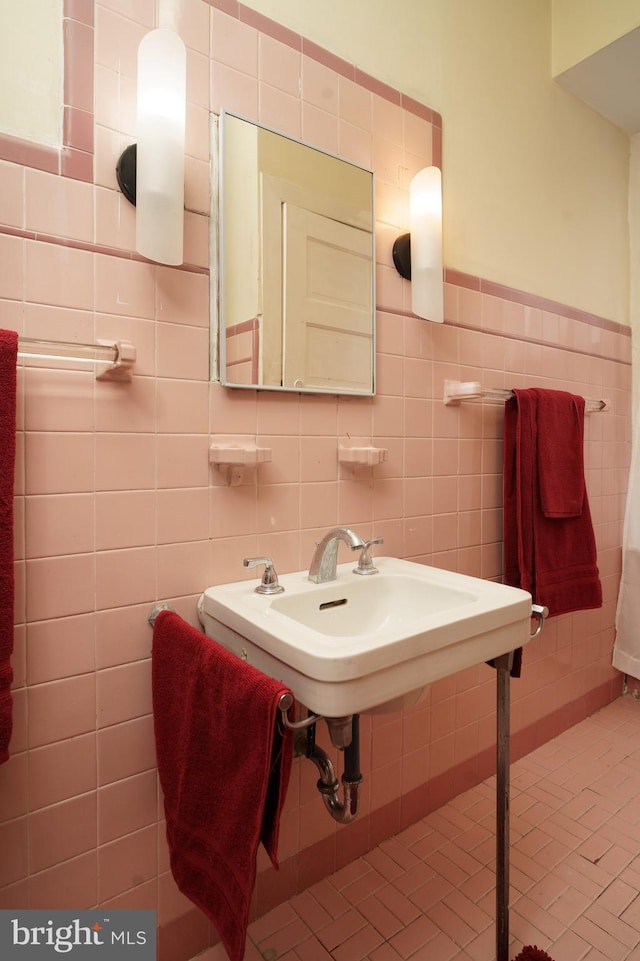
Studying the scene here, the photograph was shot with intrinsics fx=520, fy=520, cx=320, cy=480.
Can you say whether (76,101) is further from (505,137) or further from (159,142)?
(505,137)

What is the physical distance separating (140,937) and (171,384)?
1.04 metres

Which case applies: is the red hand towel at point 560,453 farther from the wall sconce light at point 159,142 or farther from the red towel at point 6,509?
the red towel at point 6,509

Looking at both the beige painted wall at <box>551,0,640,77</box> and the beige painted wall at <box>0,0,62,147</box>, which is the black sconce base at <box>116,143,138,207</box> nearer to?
the beige painted wall at <box>0,0,62,147</box>

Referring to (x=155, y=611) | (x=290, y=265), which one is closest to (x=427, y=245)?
(x=290, y=265)

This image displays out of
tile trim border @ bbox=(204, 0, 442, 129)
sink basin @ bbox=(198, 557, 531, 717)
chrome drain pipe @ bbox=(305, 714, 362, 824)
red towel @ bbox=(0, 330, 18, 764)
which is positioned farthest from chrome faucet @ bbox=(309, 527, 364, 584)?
tile trim border @ bbox=(204, 0, 442, 129)

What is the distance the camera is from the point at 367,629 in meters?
1.18

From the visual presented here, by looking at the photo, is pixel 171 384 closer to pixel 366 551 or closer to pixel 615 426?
Result: pixel 366 551

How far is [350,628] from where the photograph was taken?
1.16 m

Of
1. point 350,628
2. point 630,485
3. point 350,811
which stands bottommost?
point 350,811

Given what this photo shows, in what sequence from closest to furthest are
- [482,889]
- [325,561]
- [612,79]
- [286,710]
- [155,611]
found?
[286,710]
[155,611]
[325,561]
[482,889]
[612,79]

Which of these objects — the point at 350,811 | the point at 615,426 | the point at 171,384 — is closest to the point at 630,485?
the point at 615,426

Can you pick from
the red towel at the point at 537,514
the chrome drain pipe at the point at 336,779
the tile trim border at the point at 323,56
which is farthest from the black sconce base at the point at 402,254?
the chrome drain pipe at the point at 336,779

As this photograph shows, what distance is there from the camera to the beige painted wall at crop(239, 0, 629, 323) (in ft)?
4.50

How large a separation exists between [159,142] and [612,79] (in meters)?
1.82
